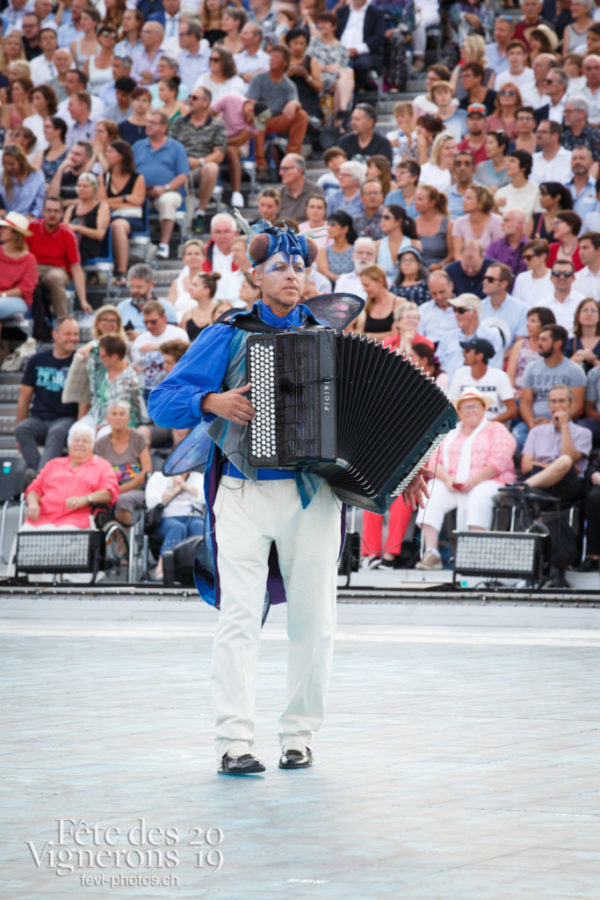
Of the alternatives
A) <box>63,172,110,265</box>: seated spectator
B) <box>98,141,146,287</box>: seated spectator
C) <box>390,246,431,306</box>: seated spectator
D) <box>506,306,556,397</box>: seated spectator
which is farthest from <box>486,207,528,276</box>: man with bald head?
<box>63,172,110,265</box>: seated spectator

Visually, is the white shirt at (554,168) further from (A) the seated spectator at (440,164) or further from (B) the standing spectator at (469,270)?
Answer: (B) the standing spectator at (469,270)

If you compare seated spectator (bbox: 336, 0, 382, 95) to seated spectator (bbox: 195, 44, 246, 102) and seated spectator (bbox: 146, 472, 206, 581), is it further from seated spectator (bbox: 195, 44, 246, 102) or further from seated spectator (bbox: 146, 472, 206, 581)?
seated spectator (bbox: 146, 472, 206, 581)

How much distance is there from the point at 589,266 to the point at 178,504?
434 cm

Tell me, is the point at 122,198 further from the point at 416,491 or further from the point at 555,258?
the point at 416,491

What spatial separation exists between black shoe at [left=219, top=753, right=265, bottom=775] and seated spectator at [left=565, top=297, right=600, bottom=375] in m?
8.89

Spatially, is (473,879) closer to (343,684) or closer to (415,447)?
(415,447)

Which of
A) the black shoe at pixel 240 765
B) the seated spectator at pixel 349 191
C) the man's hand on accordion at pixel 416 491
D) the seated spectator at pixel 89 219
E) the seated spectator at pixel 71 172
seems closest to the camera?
the black shoe at pixel 240 765

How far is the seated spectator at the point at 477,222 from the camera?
51.3ft

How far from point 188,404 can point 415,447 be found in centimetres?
85

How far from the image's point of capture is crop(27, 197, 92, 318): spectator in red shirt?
1748 centimetres

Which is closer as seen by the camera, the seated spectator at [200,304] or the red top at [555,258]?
the red top at [555,258]

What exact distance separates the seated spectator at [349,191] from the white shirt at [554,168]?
5.90 feet

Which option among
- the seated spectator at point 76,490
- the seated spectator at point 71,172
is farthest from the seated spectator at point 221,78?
the seated spectator at point 76,490

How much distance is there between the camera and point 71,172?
61.5ft
